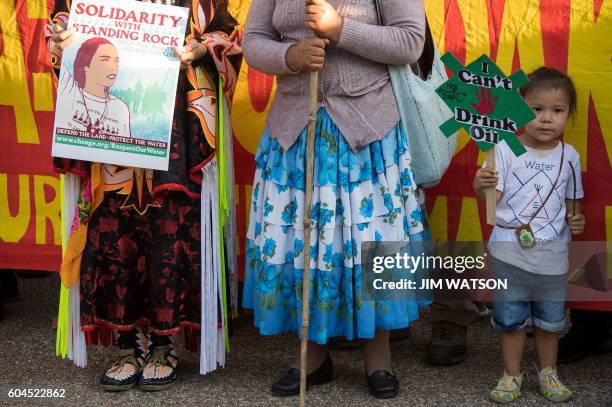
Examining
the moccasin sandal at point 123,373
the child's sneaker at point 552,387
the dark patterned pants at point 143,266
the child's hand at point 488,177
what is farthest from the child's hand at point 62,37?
the child's sneaker at point 552,387

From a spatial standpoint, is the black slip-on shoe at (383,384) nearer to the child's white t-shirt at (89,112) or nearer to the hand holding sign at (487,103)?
the hand holding sign at (487,103)

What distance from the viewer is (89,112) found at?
321 cm

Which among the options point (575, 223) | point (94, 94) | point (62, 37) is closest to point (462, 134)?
point (575, 223)

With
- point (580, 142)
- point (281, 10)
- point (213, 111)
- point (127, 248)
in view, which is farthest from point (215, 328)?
point (580, 142)

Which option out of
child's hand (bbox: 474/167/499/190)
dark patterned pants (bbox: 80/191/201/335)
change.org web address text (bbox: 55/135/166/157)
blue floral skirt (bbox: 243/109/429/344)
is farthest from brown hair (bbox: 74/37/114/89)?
child's hand (bbox: 474/167/499/190)

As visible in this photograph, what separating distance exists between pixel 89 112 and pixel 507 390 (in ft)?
6.15

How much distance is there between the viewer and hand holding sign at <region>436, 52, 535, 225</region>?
2.95m

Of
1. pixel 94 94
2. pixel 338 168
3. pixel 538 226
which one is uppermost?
pixel 94 94

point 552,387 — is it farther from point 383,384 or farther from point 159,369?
point 159,369

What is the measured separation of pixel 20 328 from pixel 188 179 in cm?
152

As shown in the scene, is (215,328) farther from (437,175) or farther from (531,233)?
(531,233)

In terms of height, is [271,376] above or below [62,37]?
below

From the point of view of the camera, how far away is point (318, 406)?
3.21m

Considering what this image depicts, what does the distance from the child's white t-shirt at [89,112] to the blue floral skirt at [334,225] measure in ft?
1.86
